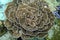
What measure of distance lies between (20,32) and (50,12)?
16 cm

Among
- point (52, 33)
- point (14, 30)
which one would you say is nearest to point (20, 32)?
point (14, 30)

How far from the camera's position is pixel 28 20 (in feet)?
2.55

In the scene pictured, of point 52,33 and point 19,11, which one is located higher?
point 19,11

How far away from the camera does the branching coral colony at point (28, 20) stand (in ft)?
2.55

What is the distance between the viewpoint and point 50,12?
32.1 inches

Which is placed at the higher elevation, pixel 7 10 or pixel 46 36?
pixel 7 10

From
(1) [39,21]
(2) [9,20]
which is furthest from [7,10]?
(1) [39,21]

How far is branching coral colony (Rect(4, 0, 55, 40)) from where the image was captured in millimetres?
776

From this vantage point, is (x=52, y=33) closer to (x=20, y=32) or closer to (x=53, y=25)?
(x=53, y=25)

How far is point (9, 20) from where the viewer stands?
79 cm

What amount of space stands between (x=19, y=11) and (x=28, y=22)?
0.20ft

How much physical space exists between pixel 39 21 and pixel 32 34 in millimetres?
64

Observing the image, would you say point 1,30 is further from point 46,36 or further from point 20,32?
point 46,36

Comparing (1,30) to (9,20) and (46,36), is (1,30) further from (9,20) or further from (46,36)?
(46,36)
